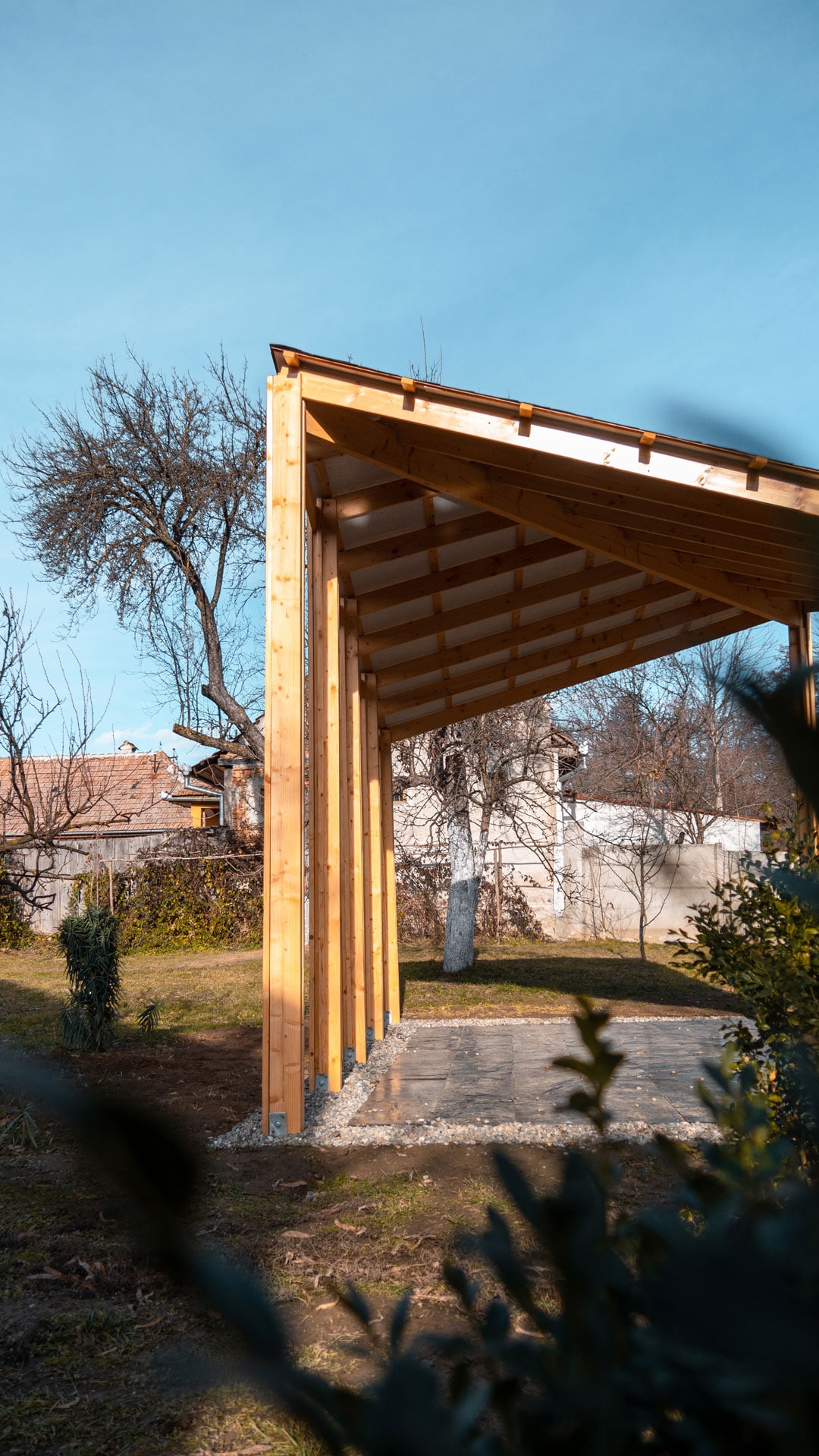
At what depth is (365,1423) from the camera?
0.34 metres

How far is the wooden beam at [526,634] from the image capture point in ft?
26.9

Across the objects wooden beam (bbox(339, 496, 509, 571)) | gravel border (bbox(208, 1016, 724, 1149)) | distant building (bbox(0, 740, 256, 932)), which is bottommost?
gravel border (bbox(208, 1016, 724, 1149))

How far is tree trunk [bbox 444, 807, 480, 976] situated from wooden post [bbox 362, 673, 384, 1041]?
13.3ft

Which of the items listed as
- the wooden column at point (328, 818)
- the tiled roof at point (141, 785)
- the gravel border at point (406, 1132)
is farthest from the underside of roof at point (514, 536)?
the tiled roof at point (141, 785)

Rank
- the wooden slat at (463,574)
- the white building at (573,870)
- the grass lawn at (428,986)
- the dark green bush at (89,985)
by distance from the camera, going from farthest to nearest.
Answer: the white building at (573,870), the grass lawn at (428,986), the wooden slat at (463,574), the dark green bush at (89,985)

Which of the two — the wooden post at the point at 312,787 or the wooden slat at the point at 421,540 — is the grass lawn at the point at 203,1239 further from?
the wooden slat at the point at 421,540

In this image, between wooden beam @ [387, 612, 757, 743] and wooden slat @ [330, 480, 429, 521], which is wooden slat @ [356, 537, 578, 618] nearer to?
wooden slat @ [330, 480, 429, 521]

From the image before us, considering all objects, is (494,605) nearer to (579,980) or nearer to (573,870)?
(579,980)

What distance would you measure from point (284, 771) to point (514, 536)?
9.92 ft

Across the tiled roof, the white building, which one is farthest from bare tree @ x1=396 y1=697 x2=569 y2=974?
the tiled roof

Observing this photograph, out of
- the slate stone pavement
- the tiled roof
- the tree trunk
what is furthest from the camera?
the tiled roof

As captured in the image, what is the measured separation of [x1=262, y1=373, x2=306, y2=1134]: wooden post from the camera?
4.72 m

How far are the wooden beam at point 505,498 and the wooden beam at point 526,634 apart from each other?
3.92 ft

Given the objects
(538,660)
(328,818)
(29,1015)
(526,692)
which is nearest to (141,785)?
(29,1015)
